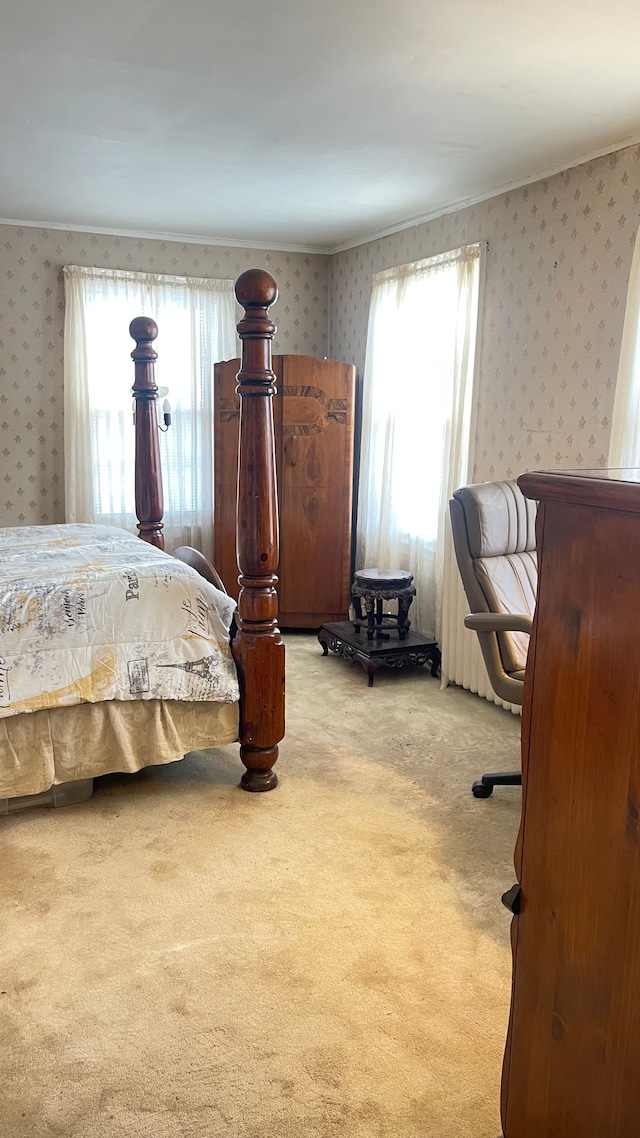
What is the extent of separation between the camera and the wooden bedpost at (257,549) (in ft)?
9.27

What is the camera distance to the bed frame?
2.83 m

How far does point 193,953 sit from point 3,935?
1.68ft

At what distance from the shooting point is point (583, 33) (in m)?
2.36

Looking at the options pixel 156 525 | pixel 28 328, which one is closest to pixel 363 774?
pixel 156 525

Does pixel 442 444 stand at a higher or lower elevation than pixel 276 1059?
higher

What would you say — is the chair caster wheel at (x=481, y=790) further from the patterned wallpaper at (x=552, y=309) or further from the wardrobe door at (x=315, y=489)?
the wardrobe door at (x=315, y=489)

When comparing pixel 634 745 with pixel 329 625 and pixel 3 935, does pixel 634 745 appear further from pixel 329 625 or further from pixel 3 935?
pixel 329 625

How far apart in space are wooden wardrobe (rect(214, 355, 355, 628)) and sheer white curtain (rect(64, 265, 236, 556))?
0.91ft

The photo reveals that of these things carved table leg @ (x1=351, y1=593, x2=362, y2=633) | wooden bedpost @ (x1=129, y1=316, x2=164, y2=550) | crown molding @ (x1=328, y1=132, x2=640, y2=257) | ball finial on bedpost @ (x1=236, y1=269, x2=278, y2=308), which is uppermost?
crown molding @ (x1=328, y1=132, x2=640, y2=257)

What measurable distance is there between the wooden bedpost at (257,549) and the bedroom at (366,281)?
0.76 ft

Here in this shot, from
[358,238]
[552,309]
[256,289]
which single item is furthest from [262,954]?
[358,238]

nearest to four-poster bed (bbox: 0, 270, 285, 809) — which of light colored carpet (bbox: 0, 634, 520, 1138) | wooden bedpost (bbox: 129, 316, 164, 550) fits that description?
light colored carpet (bbox: 0, 634, 520, 1138)

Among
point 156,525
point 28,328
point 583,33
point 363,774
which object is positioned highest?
point 583,33

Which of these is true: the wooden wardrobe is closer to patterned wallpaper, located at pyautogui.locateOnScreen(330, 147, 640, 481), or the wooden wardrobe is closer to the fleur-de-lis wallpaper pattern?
the fleur-de-lis wallpaper pattern
